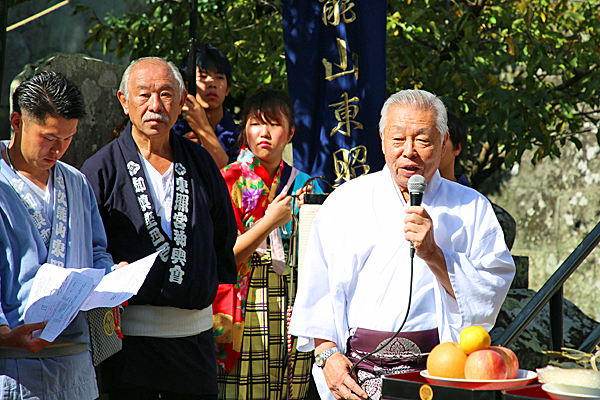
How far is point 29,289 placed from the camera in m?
2.31

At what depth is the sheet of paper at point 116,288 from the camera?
2.39 meters

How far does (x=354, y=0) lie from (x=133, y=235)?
1899 millimetres

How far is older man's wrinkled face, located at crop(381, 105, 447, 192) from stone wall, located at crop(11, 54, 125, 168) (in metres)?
2.34

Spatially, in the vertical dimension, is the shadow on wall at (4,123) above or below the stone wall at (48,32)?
below

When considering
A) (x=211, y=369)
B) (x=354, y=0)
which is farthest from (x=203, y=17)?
(x=211, y=369)

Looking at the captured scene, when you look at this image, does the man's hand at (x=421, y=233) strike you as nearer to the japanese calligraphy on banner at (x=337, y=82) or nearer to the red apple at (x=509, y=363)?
the red apple at (x=509, y=363)

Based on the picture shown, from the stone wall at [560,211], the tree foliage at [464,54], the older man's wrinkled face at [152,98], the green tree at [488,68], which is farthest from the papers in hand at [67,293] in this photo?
the stone wall at [560,211]

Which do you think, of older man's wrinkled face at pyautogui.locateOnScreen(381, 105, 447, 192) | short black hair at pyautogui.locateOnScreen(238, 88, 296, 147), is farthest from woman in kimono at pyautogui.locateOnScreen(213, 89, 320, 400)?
older man's wrinkled face at pyautogui.locateOnScreen(381, 105, 447, 192)

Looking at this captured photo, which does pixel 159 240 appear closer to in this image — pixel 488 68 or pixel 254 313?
pixel 254 313

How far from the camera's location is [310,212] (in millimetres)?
3291

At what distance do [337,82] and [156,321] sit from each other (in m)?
1.72

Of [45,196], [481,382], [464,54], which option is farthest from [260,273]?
[464,54]

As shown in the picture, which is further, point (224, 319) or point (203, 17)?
point (203, 17)

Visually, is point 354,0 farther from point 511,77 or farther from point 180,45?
point 511,77
